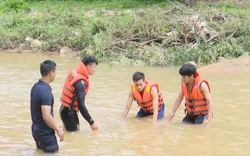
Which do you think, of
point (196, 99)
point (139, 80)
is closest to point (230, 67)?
point (196, 99)

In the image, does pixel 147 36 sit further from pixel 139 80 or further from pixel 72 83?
pixel 72 83

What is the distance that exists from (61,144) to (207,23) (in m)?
10.2

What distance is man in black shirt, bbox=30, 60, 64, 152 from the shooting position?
5.46m

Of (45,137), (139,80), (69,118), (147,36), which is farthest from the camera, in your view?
(147,36)

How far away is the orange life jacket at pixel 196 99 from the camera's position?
7.11 m

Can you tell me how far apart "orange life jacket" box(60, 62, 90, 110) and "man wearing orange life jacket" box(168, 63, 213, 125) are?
141 centimetres

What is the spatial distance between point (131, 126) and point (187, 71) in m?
1.43

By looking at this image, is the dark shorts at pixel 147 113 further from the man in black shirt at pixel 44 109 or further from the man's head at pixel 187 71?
the man in black shirt at pixel 44 109

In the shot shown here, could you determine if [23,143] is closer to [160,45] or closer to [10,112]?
[10,112]

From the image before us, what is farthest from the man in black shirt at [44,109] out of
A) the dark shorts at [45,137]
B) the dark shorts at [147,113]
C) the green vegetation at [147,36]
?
the green vegetation at [147,36]

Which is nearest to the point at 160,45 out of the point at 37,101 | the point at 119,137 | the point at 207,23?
the point at 207,23

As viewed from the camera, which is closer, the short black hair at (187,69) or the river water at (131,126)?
the river water at (131,126)

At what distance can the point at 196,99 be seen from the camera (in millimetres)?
7191

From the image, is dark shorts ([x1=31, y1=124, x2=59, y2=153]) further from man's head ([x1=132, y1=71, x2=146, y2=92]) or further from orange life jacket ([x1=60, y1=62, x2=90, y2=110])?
man's head ([x1=132, y1=71, x2=146, y2=92])
